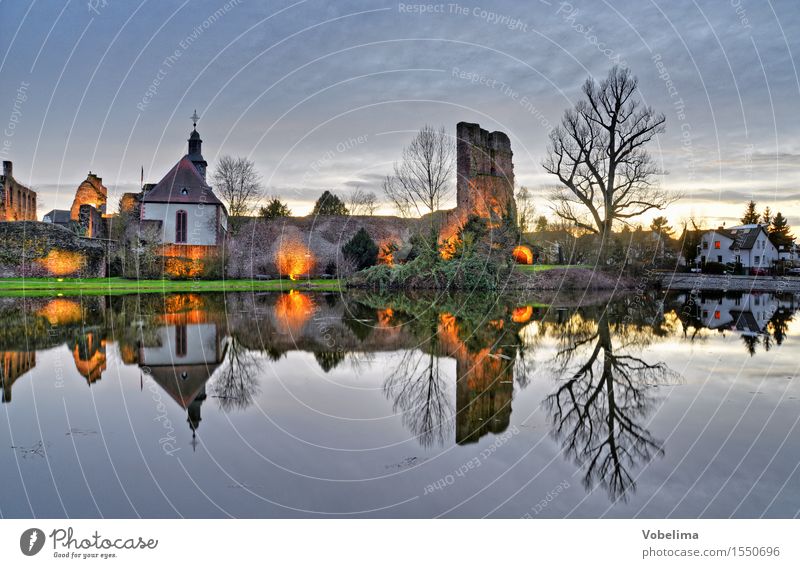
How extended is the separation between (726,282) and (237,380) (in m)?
45.1

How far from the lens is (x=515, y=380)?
30.3 ft

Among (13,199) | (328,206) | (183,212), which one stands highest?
(13,199)

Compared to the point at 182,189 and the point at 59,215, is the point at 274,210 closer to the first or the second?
the point at 182,189

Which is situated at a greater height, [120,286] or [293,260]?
[293,260]

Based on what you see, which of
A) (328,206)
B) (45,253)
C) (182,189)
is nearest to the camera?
(45,253)

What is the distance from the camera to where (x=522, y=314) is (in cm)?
2069

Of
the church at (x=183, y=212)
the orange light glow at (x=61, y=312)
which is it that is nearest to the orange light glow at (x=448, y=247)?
the church at (x=183, y=212)

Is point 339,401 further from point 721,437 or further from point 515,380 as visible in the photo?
point 721,437

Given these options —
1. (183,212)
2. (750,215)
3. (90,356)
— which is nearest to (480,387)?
(90,356)

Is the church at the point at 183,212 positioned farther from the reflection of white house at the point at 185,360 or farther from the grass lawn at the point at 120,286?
the reflection of white house at the point at 185,360

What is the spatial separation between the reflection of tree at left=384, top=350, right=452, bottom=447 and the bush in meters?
30.0

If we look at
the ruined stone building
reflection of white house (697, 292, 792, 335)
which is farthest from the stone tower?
the ruined stone building

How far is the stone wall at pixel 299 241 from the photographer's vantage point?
45938mm

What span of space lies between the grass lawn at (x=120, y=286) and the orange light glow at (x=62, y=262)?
150cm
